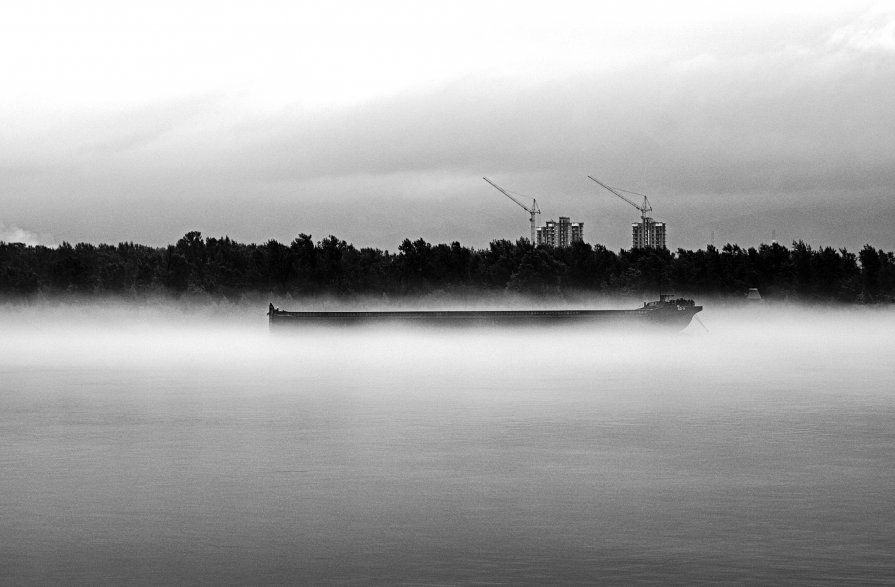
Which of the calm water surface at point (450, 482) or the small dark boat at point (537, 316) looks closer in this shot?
the calm water surface at point (450, 482)

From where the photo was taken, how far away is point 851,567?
20.6 m

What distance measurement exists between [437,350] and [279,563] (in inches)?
3815

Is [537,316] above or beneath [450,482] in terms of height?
above

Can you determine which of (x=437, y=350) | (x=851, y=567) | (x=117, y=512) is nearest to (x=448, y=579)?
(x=851, y=567)

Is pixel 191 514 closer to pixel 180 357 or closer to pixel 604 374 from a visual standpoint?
pixel 604 374

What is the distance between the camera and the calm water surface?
69.7ft

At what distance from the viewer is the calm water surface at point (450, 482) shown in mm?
21250

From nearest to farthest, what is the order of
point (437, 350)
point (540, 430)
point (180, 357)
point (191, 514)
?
1. point (191, 514)
2. point (540, 430)
3. point (180, 357)
4. point (437, 350)

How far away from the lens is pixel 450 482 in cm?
3028

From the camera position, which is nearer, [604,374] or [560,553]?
[560,553]

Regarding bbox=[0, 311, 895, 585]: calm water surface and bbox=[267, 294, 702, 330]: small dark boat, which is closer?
bbox=[0, 311, 895, 585]: calm water surface

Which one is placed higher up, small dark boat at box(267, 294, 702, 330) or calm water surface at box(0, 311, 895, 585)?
small dark boat at box(267, 294, 702, 330)

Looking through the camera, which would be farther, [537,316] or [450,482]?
[537,316]

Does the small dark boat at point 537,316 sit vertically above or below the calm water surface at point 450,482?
above
